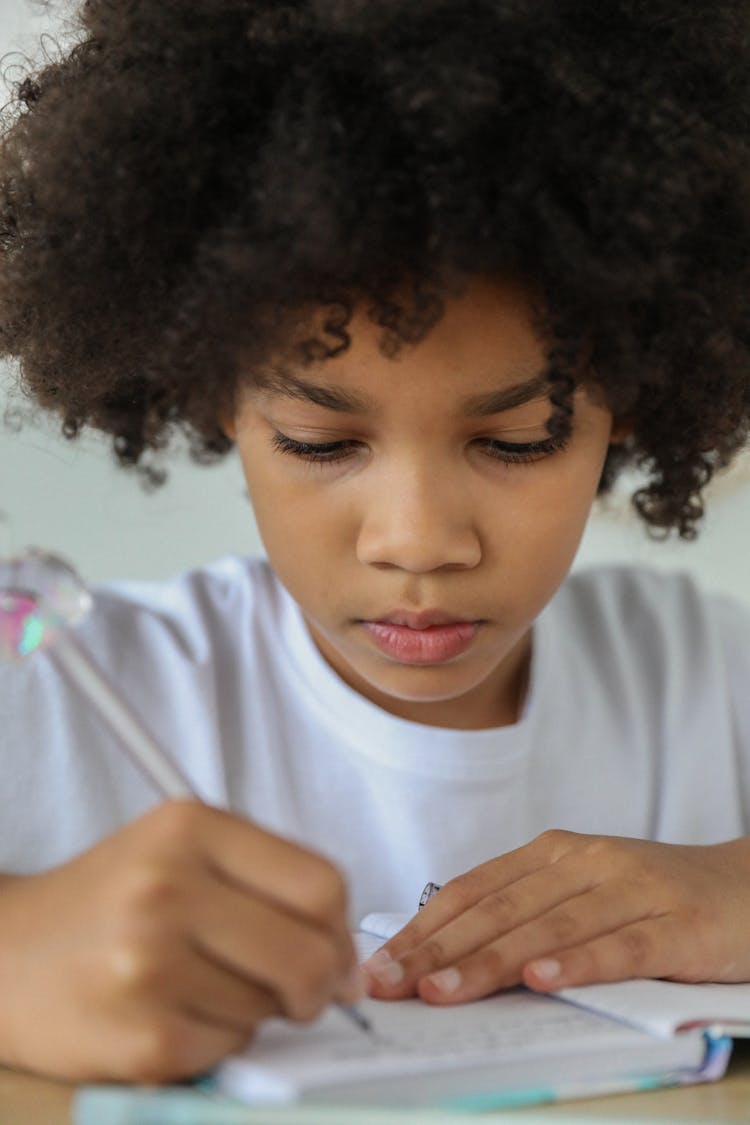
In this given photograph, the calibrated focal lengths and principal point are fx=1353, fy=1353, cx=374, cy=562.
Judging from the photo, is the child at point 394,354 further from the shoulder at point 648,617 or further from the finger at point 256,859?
the shoulder at point 648,617

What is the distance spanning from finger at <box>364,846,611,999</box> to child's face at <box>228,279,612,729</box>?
14cm

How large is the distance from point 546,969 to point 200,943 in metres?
0.18

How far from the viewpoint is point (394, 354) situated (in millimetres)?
605

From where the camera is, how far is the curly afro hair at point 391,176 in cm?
58

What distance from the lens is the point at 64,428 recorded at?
35.1 inches

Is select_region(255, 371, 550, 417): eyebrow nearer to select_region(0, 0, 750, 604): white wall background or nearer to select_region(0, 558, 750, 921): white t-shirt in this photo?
select_region(0, 558, 750, 921): white t-shirt

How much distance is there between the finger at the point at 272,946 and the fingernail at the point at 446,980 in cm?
11

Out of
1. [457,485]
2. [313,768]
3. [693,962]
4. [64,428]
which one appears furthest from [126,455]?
[693,962]

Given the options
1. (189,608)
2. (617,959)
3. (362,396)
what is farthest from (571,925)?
(189,608)

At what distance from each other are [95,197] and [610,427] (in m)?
0.31

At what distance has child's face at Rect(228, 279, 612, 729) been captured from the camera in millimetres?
613

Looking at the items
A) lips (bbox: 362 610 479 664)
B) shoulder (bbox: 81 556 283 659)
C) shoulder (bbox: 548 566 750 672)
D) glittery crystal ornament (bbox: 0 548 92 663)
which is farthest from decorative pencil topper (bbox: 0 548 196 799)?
shoulder (bbox: 548 566 750 672)

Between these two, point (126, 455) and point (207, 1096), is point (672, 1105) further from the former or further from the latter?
point (126, 455)

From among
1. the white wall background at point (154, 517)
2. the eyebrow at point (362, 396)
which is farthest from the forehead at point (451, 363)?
the white wall background at point (154, 517)
